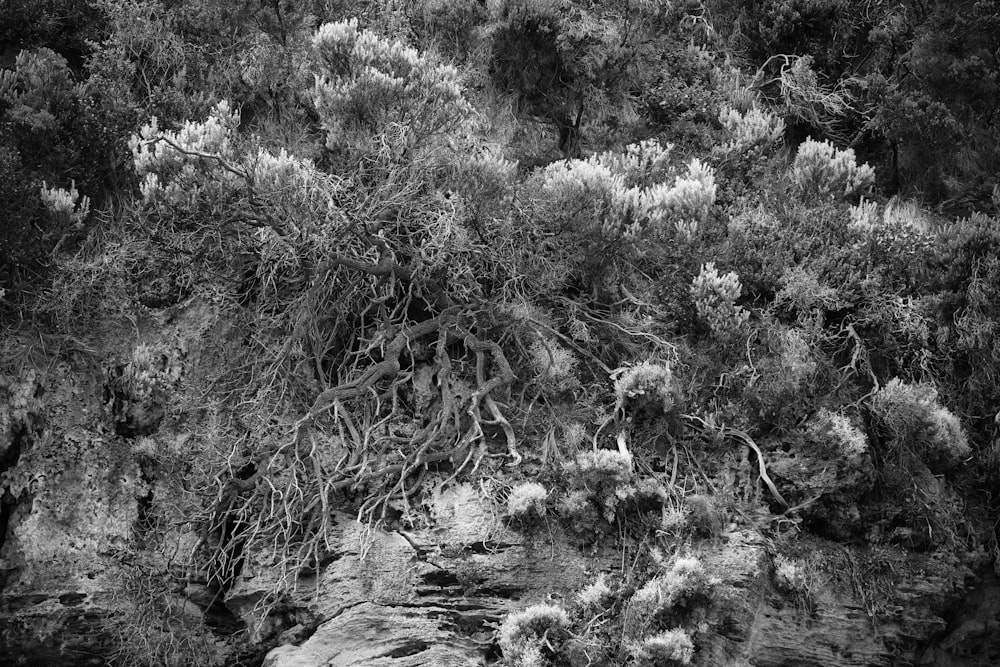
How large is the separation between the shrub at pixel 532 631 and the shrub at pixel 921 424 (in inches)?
127

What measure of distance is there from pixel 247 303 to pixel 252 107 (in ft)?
7.29

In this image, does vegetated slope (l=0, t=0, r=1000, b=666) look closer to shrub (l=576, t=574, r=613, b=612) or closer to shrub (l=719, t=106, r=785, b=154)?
shrub (l=576, t=574, r=613, b=612)

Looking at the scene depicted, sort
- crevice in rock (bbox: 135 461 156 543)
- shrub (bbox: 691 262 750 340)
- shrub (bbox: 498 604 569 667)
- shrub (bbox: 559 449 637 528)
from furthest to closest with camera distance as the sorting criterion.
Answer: shrub (bbox: 691 262 750 340) → crevice in rock (bbox: 135 461 156 543) → shrub (bbox: 559 449 637 528) → shrub (bbox: 498 604 569 667)

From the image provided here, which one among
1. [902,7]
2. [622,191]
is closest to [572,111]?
[622,191]

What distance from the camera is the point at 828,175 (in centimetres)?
974

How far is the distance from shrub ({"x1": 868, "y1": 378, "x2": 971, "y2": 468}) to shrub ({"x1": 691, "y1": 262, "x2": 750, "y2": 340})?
1.32 meters

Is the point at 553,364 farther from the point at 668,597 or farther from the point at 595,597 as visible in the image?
the point at 668,597

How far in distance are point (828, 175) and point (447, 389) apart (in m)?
4.42

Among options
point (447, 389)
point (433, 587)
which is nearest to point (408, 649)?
point (433, 587)

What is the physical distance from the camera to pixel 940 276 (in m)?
8.92

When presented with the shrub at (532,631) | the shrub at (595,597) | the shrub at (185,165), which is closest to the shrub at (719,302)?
the shrub at (595,597)

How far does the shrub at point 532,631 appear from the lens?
6.93 m

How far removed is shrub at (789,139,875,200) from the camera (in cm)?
970

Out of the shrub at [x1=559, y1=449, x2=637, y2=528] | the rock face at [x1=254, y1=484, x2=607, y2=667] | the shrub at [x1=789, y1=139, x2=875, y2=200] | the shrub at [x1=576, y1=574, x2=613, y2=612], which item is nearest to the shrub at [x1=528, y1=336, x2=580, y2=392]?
the shrub at [x1=559, y1=449, x2=637, y2=528]
